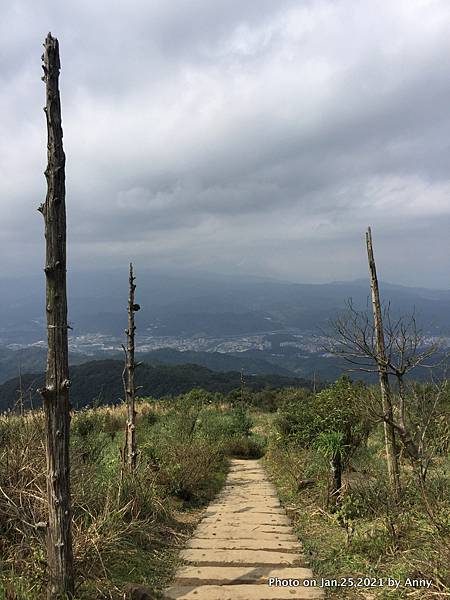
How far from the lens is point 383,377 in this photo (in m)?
6.29

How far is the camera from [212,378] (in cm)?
5412

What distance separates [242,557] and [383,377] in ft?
9.67

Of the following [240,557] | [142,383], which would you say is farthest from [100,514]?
[142,383]

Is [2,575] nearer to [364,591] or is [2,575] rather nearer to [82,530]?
[82,530]

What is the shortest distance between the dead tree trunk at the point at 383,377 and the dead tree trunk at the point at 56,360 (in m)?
3.81

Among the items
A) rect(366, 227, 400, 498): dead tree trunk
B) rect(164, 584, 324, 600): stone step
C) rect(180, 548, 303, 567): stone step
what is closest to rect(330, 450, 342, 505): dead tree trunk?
rect(366, 227, 400, 498): dead tree trunk

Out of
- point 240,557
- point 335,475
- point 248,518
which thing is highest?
point 335,475

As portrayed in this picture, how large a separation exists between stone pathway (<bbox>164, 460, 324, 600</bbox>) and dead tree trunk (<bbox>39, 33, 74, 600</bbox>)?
3.68 feet

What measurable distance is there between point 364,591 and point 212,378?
50445 mm

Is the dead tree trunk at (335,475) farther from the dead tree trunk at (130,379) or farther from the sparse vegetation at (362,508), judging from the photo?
the dead tree trunk at (130,379)

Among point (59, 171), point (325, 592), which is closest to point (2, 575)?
point (325, 592)

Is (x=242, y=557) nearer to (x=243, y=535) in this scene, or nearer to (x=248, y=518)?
(x=243, y=535)

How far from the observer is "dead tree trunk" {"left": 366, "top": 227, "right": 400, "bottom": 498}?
601cm

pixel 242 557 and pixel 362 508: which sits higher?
pixel 242 557
